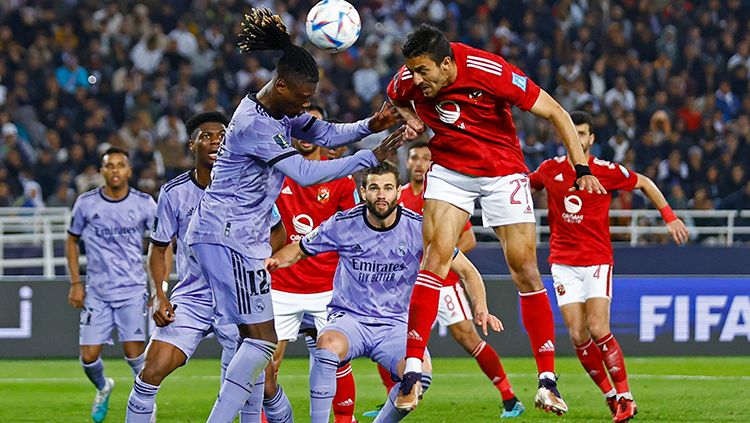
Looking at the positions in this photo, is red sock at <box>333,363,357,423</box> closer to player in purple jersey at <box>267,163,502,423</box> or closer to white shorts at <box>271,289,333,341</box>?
player in purple jersey at <box>267,163,502,423</box>

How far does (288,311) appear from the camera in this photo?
1059 centimetres

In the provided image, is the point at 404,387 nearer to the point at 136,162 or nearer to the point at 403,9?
the point at 136,162

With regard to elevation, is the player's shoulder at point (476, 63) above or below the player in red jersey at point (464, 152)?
above

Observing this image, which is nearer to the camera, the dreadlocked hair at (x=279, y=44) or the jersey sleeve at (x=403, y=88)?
the dreadlocked hair at (x=279, y=44)

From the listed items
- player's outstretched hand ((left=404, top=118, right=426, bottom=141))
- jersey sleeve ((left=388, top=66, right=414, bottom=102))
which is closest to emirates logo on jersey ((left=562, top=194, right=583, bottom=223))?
jersey sleeve ((left=388, top=66, right=414, bottom=102))

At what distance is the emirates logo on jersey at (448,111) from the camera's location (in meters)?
8.11

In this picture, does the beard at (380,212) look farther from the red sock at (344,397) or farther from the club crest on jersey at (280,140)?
the club crest on jersey at (280,140)

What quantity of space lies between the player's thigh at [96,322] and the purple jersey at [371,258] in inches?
122

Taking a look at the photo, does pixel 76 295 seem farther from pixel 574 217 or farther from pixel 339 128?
pixel 339 128

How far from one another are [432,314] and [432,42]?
1.63 meters

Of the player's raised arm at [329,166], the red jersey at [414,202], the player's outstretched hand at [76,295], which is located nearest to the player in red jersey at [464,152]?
the player's raised arm at [329,166]

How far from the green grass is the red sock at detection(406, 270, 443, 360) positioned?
2576 mm

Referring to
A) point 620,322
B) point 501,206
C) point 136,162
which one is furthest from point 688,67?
point 501,206

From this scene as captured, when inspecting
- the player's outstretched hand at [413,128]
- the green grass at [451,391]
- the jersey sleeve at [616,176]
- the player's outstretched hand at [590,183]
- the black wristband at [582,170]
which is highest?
the player's outstretched hand at [413,128]
